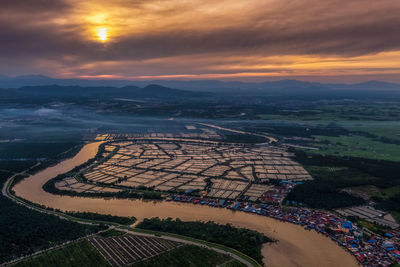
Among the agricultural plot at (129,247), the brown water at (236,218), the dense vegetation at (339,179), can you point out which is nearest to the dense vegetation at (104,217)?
the brown water at (236,218)

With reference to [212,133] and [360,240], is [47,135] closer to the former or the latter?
[212,133]

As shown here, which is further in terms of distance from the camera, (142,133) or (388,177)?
(142,133)

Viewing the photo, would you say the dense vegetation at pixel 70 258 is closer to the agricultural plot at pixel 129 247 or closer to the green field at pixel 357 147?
the agricultural plot at pixel 129 247

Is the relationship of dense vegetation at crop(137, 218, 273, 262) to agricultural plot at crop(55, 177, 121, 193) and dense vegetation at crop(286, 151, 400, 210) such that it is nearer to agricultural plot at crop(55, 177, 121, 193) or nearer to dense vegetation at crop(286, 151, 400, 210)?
dense vegetation at crop(286, 151, 400, 210)

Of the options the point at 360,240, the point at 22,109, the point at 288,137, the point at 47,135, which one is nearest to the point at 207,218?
the point at 360,240

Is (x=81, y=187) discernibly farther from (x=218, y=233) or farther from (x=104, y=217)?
(x=218, y=233)

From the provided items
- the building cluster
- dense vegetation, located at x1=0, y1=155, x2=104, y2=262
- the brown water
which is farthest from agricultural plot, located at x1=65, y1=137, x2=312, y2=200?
dense vegetation, located at x1=0, y1=155, x2=104, y2=262

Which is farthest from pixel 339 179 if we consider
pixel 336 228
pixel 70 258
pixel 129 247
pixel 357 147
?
pixel 70 258
